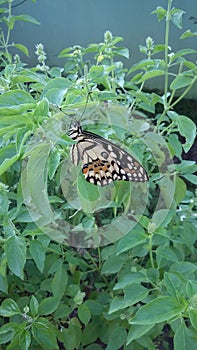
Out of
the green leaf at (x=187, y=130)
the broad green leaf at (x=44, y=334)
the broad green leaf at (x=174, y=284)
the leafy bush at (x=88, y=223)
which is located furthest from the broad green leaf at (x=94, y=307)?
the green leaf at (x=187, y=130)

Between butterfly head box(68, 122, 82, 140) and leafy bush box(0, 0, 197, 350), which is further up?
butterfly head box(68, 122, 82, 140)

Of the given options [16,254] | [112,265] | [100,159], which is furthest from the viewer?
[112,265]

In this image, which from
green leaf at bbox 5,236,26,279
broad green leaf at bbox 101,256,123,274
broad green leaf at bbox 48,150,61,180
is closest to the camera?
broad green leaf at bbox 48,150,61,180

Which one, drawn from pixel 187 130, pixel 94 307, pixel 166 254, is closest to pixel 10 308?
pixel 94 307

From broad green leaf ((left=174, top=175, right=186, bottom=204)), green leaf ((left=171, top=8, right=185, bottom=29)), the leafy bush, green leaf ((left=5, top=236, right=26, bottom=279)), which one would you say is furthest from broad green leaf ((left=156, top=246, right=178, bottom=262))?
green leaf ((left=171, top=8, right=185, bottom=29))

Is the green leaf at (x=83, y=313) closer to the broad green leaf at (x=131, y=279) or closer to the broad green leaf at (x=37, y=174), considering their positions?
the broad green leaf at (x=131, y=279)

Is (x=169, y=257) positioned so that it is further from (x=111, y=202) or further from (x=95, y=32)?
(x=95, y=32)

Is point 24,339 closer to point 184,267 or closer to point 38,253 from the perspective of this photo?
point 38,253

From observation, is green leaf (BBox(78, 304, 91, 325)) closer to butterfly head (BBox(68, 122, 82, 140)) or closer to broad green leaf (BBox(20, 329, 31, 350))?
broad green leaf (BBox(20, 329, 31, 350))
